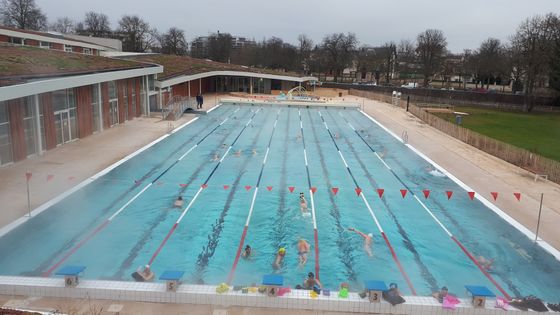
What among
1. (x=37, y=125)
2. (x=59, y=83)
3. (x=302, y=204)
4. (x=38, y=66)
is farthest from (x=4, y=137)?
(x=302, y=204)

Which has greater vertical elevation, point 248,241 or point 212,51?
point 212,51

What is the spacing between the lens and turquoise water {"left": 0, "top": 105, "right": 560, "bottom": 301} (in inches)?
378

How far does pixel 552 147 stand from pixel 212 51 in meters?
72.5

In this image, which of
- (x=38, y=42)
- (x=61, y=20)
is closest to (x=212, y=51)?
(x=61, y=20)

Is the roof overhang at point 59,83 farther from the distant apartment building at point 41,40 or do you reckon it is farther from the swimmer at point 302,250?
the distant apartment building at point 41,40

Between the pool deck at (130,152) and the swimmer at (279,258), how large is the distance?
2452 mm

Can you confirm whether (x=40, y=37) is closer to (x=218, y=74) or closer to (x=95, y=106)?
(x=218, y=74)

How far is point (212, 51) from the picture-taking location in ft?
293

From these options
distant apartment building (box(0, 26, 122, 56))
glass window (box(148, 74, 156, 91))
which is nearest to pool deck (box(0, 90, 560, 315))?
glass window (box(148, 74, 156, 91))

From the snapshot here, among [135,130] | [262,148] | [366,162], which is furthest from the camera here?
[135,130]

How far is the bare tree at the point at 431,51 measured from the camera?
70.6 metres

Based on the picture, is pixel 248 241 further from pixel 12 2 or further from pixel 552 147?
pixel 12 2

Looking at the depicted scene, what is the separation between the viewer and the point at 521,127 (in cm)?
3562

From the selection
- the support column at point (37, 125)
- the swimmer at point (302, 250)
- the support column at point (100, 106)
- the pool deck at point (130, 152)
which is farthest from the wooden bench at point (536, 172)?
the support column at point (100, 106)
